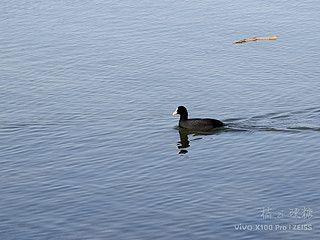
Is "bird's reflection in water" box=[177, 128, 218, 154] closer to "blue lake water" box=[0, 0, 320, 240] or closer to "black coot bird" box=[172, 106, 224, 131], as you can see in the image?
"blue lake water" box=[0, 0, 320, 240]

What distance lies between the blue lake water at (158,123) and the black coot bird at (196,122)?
1.03 feet

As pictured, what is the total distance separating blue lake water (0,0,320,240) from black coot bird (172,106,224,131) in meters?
0.31

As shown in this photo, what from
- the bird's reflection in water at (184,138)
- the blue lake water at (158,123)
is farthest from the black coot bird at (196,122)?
the blue lake water at (158,123)

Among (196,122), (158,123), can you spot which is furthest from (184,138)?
(158,123)

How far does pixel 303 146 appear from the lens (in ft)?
72.0

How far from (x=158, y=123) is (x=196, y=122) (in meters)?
1.60

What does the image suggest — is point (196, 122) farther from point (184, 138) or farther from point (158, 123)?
point (158, 123)

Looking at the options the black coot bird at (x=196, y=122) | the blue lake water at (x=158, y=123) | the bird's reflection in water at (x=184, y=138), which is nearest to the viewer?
the blue lake water at (x=158, y=123)

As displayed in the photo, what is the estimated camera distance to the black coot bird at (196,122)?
77.9ft

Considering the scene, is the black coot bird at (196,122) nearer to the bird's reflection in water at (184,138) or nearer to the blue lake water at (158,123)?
the bird's reflection in water at (184,138)

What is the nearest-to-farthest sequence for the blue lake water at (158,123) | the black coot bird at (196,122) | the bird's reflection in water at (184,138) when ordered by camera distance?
the blue lake water at (158,123) < the bird's reflection in water at (184,138) < the black coot bird at (196,122)

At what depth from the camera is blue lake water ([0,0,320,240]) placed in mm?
17062

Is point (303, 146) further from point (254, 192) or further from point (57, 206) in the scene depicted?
point (57, 206)

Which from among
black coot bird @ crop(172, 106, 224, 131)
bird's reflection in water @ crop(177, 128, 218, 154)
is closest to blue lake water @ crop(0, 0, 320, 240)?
bird's reflection in water @ crop(177, 128, 218, 154)
